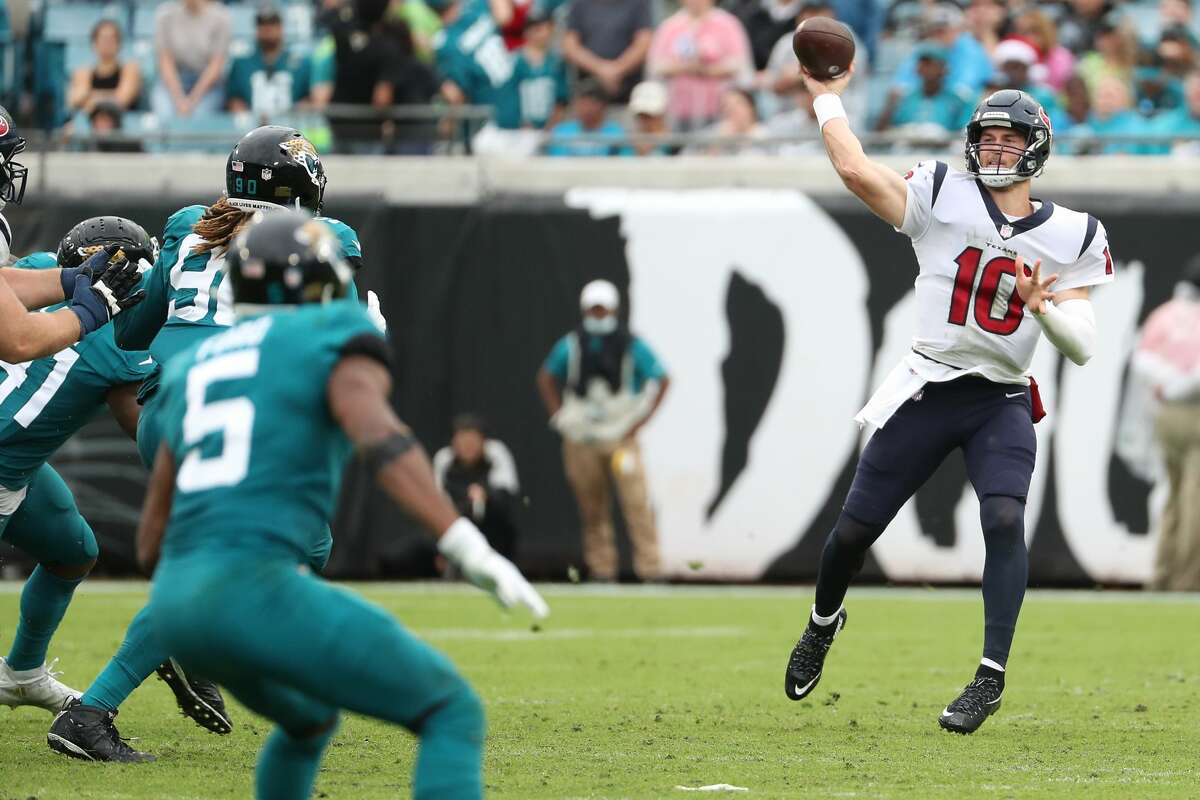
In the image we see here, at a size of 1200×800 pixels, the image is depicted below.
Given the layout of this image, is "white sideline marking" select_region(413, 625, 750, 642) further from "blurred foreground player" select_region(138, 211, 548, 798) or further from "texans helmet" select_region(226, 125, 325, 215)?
"blurred foreground player" select_region(138, 211, 548, 798)

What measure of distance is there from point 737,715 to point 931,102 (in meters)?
7.17

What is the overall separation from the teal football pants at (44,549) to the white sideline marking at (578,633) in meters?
3.11

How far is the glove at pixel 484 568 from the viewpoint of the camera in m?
3.57

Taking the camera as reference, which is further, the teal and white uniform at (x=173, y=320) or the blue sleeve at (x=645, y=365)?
the blue sleeve at (x=645, y=365)

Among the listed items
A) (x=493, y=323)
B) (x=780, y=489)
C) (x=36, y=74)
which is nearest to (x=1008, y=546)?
(x=780, y=489)

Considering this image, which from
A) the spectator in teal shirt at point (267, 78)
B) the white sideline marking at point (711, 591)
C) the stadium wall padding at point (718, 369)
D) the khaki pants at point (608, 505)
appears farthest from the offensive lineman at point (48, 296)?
the spectator in teal shirt at point (267, 78)

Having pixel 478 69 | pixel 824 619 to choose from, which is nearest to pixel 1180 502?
pixel 478 69

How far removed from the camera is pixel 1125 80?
1309 cm

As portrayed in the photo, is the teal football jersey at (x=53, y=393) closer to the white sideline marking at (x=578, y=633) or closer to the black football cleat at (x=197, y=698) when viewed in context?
the black football cleat at (x=197, y=698)

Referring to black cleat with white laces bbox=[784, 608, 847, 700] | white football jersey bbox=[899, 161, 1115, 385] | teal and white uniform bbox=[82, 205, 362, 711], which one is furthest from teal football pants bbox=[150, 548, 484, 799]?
white football jersey bbox=[899, 161, 1115, 385]

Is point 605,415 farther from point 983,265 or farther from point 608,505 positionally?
point 983,265

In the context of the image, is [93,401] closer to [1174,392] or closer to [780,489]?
[780,489]

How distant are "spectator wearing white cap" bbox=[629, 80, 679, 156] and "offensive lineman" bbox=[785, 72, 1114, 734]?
6.40 metres

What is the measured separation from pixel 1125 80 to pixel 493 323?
4.67 metres
